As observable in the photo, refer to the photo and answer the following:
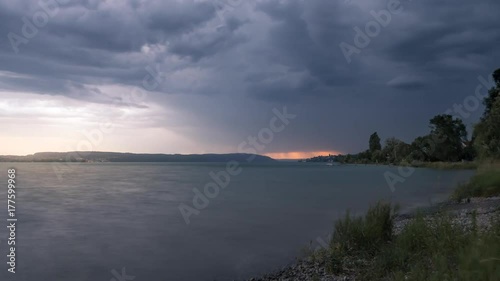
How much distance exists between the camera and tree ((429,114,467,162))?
13431 cm

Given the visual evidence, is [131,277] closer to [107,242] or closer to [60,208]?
[107,242]

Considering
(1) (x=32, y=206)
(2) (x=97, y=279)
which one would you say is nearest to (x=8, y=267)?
(2) (x=97, y=279)

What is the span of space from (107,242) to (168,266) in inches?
252

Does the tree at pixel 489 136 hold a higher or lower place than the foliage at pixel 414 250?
higher

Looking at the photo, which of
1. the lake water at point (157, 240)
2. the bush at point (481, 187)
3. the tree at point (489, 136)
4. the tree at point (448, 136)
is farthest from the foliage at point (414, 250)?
the tree at point (448, 136)

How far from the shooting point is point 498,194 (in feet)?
93.3

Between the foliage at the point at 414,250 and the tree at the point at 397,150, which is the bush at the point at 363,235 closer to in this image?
the foliage at the point at 414,250

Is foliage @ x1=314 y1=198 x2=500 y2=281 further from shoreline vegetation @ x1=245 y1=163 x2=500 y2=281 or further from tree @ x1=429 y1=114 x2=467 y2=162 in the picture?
tree @ x1=429 y1=114 x2=467 y2=162

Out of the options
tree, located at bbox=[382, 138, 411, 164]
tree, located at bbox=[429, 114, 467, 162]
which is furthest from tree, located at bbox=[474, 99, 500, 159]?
tree, located at bbox=[382, 138, 411, 164]

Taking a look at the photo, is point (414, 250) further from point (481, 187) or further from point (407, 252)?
point (481, 187)

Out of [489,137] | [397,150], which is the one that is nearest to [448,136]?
[397,150]

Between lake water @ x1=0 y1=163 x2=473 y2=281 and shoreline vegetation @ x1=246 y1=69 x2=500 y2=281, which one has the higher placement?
shoreline vegetation @ x1=246 y1=69 x2=500 y2=281

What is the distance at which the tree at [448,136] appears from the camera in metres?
134

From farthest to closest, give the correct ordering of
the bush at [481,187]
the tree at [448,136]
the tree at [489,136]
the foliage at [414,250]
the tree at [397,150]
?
the tree at [397,150] → the tree at [448,136] → the tree at [489,136] → the bush at [481,187] → the foliage at [414,250]
